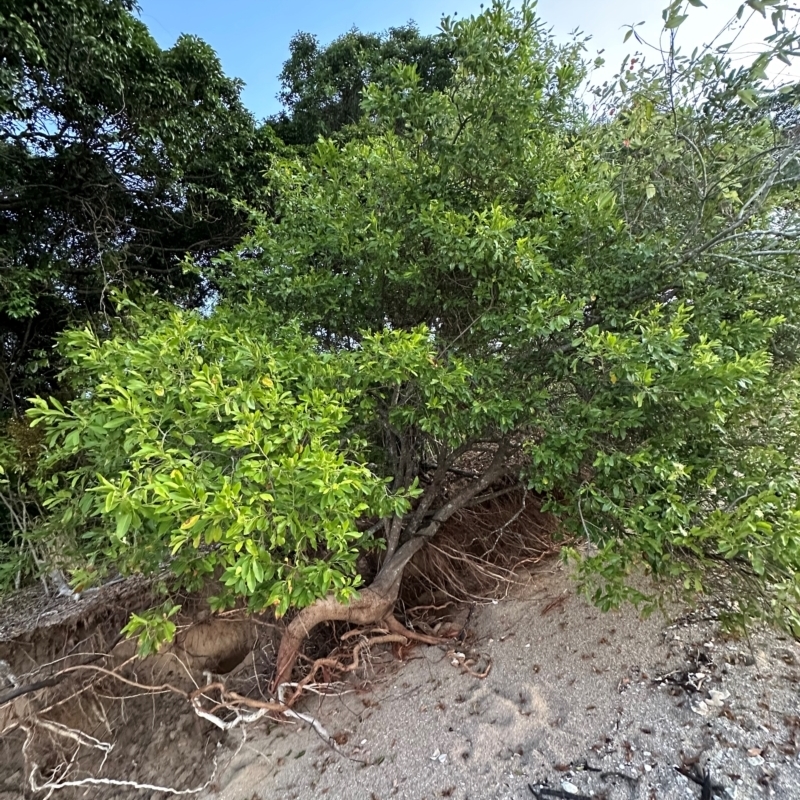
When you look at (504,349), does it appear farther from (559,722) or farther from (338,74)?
(338,74)

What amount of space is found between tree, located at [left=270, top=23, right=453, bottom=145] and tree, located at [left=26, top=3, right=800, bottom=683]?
3.82 m

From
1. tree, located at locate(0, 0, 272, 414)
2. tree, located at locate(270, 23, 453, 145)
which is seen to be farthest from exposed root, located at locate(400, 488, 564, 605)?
tree, located at locate(270, 23, 453, 145)

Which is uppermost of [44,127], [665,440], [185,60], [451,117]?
[185,60]

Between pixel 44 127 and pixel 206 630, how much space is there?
16.6ft

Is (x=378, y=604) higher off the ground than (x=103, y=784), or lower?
higher

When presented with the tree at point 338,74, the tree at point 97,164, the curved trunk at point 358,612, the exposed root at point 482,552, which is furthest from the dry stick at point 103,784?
the tree at point 338,74

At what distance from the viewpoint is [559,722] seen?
2738mm

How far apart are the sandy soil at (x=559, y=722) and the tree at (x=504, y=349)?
58 centimetres

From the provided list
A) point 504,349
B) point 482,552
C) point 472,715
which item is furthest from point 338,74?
point 472,715

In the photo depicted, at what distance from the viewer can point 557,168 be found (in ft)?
9.84

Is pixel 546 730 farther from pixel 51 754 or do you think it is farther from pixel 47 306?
pixel 47 306

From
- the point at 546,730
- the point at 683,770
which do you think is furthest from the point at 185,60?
the point at 683,770

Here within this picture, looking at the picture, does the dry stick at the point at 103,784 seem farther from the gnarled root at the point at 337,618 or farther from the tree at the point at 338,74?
the tree at the point at 338,74

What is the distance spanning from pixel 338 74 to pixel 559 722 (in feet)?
26.0
